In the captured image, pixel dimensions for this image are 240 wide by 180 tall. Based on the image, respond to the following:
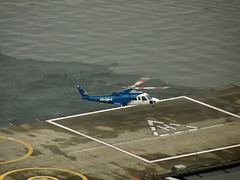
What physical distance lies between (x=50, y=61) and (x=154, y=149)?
58667 millimetres

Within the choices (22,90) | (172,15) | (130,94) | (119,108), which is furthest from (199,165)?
(172,15)

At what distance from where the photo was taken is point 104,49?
14838cm

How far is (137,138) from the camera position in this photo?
9231 centimetres

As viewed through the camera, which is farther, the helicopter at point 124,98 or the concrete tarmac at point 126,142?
the helicopter at point 124,98

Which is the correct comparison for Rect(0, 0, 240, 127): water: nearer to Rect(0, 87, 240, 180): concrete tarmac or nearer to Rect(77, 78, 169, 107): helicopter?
Rect(0, 87, 240, 180): concrete tarmac

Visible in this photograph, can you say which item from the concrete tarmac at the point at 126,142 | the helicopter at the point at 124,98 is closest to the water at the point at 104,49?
the concrete tarmac at the point at 126,142

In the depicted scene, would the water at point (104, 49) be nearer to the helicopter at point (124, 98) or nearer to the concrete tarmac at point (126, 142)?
the concrete tarmac at point (126, 142)

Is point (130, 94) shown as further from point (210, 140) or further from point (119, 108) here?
point (210, 140)

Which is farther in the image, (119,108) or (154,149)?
(119,108)

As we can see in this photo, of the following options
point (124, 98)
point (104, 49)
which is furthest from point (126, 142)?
point (104, 49)

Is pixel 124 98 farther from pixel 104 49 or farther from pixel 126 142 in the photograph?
pixel 104 49

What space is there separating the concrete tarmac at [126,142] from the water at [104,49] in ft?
36.3

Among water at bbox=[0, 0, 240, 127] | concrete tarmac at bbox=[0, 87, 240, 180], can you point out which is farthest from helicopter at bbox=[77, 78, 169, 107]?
water at bbox=[0, 0, 240, 127]

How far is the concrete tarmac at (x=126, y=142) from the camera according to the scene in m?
80.7
